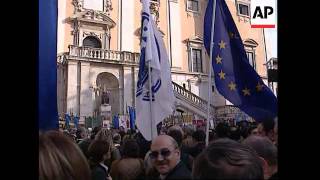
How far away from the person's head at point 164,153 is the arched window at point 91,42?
841 inches

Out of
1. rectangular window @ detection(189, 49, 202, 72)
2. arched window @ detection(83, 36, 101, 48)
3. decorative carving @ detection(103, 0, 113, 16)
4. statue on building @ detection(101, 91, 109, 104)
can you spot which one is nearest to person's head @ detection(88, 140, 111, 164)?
statue on building @ detection(101, 91, 109, 104)

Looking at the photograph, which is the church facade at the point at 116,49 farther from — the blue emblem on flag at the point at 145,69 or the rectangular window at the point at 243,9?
the blue emblem on flag at the point at 145,69

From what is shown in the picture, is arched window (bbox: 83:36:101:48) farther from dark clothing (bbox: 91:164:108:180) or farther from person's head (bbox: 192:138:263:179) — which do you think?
person's head (bbox: 192:138:263:179)

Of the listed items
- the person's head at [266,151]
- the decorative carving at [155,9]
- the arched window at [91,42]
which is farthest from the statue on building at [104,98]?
the person's head at [266,151]

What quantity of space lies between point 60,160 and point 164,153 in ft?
2.38

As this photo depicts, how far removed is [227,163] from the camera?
1.48 metres

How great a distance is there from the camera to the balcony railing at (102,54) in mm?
20188

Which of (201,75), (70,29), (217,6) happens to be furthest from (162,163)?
(201,75)

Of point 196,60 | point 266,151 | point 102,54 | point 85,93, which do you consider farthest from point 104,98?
point 266,151

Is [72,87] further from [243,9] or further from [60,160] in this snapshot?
[60,160]

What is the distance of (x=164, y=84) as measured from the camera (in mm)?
5148
